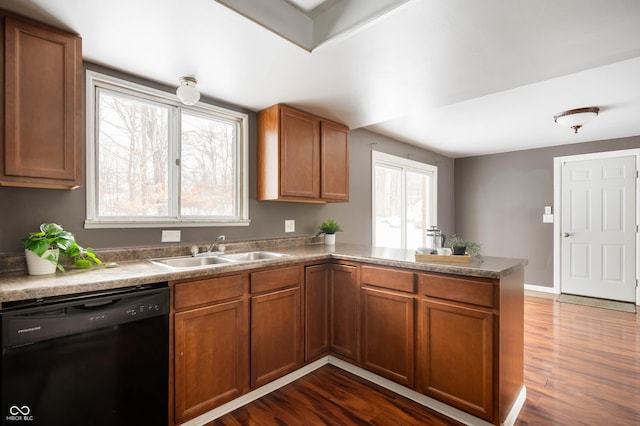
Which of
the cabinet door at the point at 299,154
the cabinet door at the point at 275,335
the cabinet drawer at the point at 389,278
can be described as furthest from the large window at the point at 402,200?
the cabinet door at the point at 275,335

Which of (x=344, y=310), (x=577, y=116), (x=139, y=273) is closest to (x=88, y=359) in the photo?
(x=139, y=273)

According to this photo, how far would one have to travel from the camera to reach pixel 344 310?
2.51m

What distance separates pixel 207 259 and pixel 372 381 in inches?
60.0

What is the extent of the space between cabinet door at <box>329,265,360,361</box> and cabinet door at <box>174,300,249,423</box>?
0.79 m

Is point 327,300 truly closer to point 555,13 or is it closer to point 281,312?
point 281,312

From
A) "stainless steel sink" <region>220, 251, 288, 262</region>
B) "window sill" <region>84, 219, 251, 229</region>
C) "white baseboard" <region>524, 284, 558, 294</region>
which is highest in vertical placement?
"window sill" <region>84, 219, 251, 229</region>

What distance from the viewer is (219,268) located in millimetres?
1882

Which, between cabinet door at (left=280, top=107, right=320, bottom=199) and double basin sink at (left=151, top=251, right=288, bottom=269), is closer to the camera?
double basin sink at (left=151, top=251, right=288, bottom=269)

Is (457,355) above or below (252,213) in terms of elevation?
below

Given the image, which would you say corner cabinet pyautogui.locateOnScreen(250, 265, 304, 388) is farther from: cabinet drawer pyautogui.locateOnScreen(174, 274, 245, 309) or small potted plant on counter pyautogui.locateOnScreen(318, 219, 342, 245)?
small potted plant on counter pyautogui.locateOnScreen(318, 219, 342, 245)

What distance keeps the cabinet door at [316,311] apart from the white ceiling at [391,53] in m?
1.43

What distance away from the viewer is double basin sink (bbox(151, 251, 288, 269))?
7.27ft

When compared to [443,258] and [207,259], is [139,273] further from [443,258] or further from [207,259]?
[443,258]

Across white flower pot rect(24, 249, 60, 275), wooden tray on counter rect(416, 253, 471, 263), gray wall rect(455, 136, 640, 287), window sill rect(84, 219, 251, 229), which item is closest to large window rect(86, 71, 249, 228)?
window sill rect(84, 219, 251, 229)
